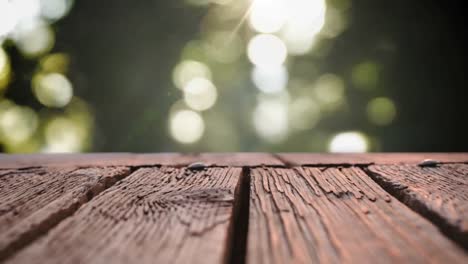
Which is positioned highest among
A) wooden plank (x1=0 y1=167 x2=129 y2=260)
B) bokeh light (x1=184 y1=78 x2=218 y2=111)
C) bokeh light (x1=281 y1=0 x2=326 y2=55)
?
bokeh light (x1=281 y1=0 x2=326 y2=55)

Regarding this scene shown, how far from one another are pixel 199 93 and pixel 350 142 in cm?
149

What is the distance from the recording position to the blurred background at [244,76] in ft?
11.2

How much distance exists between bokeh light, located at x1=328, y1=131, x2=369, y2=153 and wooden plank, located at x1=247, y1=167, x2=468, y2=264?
2.96m

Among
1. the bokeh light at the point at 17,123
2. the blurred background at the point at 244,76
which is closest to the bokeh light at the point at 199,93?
the blurred background at the point at 244,76

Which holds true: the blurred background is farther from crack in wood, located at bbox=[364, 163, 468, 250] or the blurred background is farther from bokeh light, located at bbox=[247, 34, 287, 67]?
crack in wood, located at bbox=[364, 163, 468, 250]

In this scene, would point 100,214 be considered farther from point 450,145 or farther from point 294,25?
point 450,145

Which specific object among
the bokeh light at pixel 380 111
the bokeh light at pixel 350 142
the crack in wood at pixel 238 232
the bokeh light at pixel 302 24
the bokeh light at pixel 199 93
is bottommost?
the crack in wood at pixel 238 232

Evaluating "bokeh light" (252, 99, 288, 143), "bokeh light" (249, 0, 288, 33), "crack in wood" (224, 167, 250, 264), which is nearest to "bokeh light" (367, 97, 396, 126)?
"bokeh light" (252, 99, 288, 143)

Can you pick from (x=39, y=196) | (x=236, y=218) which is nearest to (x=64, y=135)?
(x=39, y=196)

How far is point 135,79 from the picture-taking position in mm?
3701

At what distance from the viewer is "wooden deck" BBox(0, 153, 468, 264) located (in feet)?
1.19

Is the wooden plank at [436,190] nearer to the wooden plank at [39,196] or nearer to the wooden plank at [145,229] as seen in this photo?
the wooden plank at [145,229]

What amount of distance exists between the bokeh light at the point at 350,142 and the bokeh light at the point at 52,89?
2425mm

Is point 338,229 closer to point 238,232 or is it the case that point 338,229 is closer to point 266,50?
point 238,232
